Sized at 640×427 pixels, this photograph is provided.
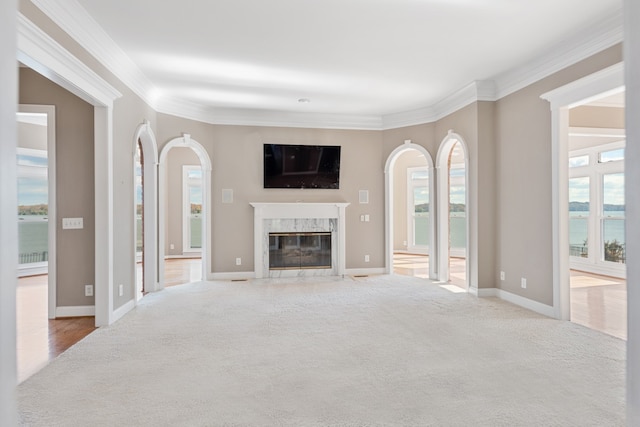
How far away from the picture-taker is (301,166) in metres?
6.79

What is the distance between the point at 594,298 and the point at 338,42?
460cm

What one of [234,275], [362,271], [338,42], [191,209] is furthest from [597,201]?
[191,209]

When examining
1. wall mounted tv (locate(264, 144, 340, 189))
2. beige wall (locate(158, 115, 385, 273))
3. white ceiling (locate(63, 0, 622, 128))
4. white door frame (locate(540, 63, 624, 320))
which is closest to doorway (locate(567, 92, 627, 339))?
white door frame (locate(540, 63, 624, 320))

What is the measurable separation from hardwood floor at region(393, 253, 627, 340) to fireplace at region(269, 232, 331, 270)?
1.55 metres

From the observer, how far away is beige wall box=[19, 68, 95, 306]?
13.9 feet

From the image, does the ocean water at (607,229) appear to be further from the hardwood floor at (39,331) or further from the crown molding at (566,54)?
the hardwood floor at (39,331)

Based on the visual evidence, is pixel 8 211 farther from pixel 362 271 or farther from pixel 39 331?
pixel 362 271

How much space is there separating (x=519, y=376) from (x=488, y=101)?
3746 millimetres

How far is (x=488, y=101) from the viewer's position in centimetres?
525

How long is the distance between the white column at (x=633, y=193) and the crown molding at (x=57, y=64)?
3236 mm

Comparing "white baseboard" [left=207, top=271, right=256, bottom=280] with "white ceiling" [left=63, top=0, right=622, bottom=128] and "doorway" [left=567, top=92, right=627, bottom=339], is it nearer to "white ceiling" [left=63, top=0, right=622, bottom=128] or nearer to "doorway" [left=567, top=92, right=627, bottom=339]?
"white ceiling" [left=63, top=0, right=622, bottom=128]

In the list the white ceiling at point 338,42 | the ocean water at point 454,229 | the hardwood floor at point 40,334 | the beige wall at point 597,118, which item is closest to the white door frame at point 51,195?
the hardwood floor at point 40,334

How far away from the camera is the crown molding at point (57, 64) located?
263 centimetres

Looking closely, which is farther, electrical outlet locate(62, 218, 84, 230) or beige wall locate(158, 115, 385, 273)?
beige wall locate(158, 115, 385, 273)
